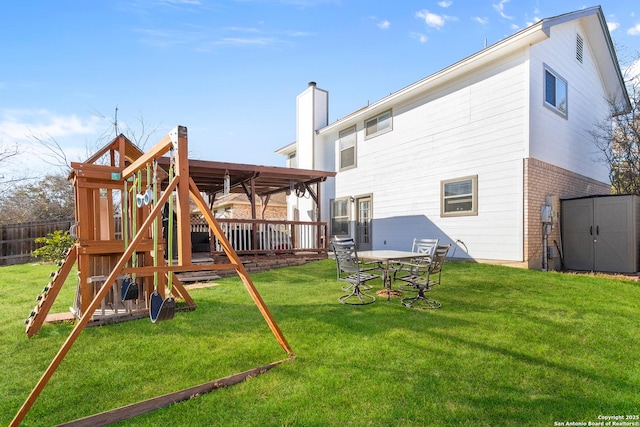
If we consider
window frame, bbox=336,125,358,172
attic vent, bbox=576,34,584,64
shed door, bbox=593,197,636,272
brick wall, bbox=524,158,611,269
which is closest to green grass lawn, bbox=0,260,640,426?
brick wall, bbox=524,158,611,269

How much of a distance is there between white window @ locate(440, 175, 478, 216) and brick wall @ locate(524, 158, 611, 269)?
122 centimetres

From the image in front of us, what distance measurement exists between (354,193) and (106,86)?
12785 mm

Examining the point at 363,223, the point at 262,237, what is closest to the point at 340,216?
the point at 363,223

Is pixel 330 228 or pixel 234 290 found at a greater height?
pixel 330 228

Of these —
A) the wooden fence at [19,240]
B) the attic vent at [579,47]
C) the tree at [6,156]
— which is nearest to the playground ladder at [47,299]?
the wooden fence at [19,240]

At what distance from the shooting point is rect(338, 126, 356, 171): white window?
12.8 m

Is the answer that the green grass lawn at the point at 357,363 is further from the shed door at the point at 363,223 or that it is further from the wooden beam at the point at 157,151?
the shed door at the point at 363,223

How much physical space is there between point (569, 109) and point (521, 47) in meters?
3.38

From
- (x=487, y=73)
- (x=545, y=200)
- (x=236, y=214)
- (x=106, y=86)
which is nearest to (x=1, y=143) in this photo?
(x=106, y=86)

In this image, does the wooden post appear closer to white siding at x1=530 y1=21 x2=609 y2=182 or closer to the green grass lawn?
the green grass lawn

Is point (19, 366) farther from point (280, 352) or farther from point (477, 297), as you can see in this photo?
point (477, 297)

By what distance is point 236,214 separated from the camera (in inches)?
786

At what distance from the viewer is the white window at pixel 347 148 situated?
12.8 metres

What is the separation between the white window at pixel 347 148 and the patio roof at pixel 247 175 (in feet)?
7.77
